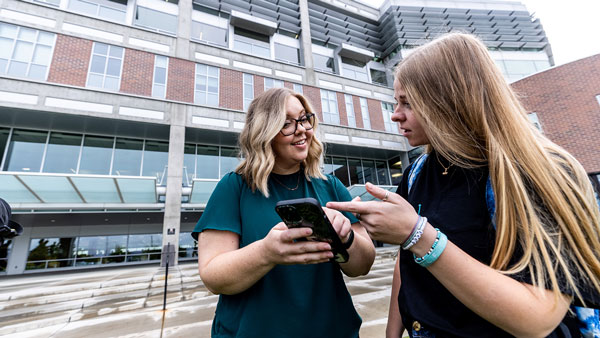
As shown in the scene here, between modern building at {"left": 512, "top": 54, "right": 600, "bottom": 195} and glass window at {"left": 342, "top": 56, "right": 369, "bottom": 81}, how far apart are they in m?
12.2

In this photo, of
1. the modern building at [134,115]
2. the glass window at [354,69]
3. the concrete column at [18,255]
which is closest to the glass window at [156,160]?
the modern building at [134,115]

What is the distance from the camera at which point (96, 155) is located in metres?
13.9

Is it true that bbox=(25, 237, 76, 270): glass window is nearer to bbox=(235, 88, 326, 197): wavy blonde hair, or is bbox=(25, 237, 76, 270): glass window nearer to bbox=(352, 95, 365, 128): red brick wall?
bbox=(235, 88, 326, 197): wavy blonde hair

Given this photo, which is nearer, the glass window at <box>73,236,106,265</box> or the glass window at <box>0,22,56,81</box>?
the glass window at <box>0,22,56,81</box>

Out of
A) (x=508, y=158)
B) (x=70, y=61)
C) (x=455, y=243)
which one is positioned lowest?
(x=455, y=243)

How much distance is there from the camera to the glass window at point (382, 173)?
2117 centimetres

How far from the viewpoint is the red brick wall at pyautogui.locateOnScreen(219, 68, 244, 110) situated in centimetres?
1564

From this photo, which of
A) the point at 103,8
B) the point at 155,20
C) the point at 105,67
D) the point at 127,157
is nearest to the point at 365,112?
the point at 155,20

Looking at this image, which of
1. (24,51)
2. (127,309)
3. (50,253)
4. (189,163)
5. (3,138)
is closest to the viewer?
(127,309)

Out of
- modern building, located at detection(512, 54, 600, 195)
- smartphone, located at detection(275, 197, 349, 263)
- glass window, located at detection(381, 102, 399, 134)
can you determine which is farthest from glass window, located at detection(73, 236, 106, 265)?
modern building, located at detection(512, 54, 600, 195)

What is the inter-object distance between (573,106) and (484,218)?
758 inches

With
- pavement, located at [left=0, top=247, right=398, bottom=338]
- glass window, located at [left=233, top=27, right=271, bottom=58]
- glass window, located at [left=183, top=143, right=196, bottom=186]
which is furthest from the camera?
glass window, located at [left=233, top=27, right=271, bottom=58]

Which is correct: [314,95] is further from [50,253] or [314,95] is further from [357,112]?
[50,253]

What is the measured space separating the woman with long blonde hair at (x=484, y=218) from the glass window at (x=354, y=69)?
22.9m
